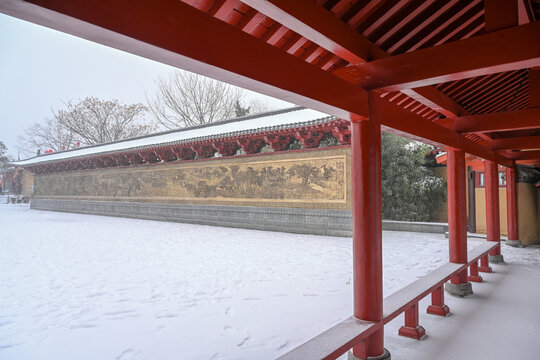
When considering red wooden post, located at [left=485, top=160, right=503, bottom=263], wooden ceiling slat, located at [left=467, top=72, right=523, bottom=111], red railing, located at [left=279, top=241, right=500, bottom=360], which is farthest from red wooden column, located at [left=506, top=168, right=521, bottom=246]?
red railing, located at [left=279, top=241, right=500, bottom=360]

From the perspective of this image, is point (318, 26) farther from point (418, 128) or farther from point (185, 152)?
point (185, 152)

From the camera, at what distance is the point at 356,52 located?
2.48m

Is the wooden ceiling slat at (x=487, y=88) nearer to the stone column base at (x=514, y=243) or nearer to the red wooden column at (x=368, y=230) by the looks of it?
the red wooden column at (x=368, y=230)

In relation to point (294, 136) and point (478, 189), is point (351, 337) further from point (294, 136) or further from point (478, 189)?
point (478, 189)

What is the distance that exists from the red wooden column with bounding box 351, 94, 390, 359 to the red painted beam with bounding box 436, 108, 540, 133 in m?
2.07

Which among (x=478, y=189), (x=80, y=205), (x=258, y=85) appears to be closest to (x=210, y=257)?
(x=258, y=85)

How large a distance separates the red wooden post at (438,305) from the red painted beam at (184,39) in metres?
2.82

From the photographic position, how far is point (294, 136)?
10352 millimetres

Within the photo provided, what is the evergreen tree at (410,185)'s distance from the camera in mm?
11625

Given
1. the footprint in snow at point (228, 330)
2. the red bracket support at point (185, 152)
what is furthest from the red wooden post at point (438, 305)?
the red bracket support at point (185, 152)

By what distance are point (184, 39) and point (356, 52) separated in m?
1.45

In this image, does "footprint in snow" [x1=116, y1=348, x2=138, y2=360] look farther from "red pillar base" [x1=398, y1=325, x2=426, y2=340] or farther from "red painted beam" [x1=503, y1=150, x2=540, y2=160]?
"red painted beam" [x1=503, y1=150, x2=540, y2=160]

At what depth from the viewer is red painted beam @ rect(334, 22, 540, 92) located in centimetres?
202

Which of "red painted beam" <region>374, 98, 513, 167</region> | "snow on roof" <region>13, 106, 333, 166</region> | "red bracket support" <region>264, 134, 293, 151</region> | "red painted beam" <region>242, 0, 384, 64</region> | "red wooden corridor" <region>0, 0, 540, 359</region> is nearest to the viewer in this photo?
"red wooden corridor" <region>0, 0, 540, 359</region>
